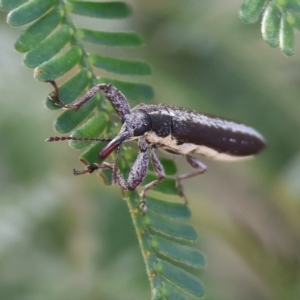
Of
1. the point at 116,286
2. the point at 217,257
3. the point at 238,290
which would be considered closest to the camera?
the point at 116,286

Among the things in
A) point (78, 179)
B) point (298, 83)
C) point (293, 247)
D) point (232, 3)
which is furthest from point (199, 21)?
point (293, 247)

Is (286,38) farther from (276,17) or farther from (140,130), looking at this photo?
(140,130)

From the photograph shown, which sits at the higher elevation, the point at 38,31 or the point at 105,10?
the point at 105,10

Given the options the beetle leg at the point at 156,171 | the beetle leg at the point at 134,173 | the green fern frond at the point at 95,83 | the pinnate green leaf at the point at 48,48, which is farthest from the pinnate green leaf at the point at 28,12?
the beetle leg at the point at 156,171

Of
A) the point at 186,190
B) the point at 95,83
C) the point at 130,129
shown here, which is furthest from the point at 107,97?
the point at 186,190

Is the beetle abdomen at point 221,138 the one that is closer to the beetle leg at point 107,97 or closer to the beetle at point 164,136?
the beetle at point 164,136

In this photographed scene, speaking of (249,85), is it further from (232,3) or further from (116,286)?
(116,286)

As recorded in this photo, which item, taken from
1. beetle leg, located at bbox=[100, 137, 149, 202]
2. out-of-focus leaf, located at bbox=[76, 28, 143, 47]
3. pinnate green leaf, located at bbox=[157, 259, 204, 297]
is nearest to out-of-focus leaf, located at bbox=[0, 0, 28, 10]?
out-of-focus leaf, located at bbox=[76, 28, 143, 47]
